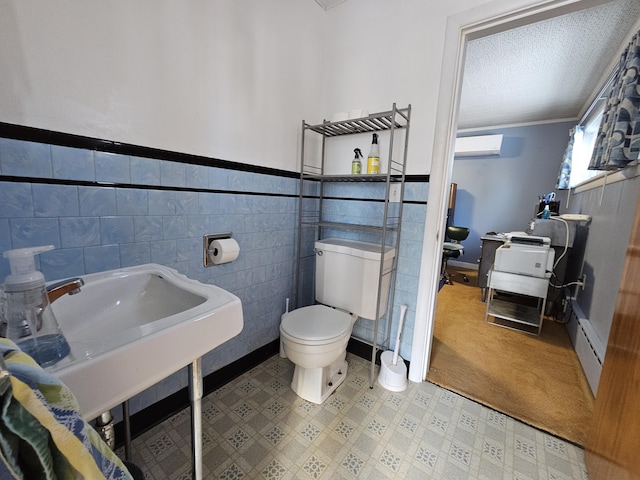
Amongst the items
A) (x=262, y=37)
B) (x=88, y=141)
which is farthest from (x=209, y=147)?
(x=262, y=37)

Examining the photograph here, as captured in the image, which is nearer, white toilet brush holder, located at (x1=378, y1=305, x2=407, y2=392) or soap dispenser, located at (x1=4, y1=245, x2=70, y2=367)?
soap dispenser, located at (x1=4, y1=245, x2=70, y2=367)

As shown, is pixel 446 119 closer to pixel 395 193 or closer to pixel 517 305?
pixel 395 193

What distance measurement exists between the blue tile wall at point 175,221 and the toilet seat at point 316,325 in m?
0.30

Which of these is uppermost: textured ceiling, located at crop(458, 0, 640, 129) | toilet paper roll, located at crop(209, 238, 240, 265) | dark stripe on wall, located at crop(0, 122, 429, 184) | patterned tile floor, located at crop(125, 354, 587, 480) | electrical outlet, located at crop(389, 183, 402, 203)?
textured ceiling, located at crop(458, 0, 640, 129)

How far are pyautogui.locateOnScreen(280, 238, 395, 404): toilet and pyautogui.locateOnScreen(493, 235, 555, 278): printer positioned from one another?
4.47ft

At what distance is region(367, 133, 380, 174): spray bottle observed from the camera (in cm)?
152

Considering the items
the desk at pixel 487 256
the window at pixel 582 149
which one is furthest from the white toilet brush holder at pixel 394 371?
the window at pixel 582 149

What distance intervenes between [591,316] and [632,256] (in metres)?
1.35

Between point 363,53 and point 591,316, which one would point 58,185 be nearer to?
point 363,53

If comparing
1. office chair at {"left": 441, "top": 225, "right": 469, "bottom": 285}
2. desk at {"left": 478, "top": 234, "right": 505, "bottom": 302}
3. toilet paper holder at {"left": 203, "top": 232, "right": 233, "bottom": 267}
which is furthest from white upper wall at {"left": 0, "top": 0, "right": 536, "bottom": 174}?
office chair at {"left": 441, "top": 225, "right": 469, "bottom": 285}

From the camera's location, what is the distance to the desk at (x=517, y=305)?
2.17m

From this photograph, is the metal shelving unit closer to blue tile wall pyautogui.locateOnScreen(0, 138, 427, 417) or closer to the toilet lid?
blue tile wall pyautogui.locateOnScreen(0, 138, 427, 417)

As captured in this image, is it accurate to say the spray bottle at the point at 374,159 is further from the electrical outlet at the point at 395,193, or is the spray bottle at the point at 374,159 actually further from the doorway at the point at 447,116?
the doorway at the point at 447,116

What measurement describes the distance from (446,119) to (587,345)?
1765 millimetres
